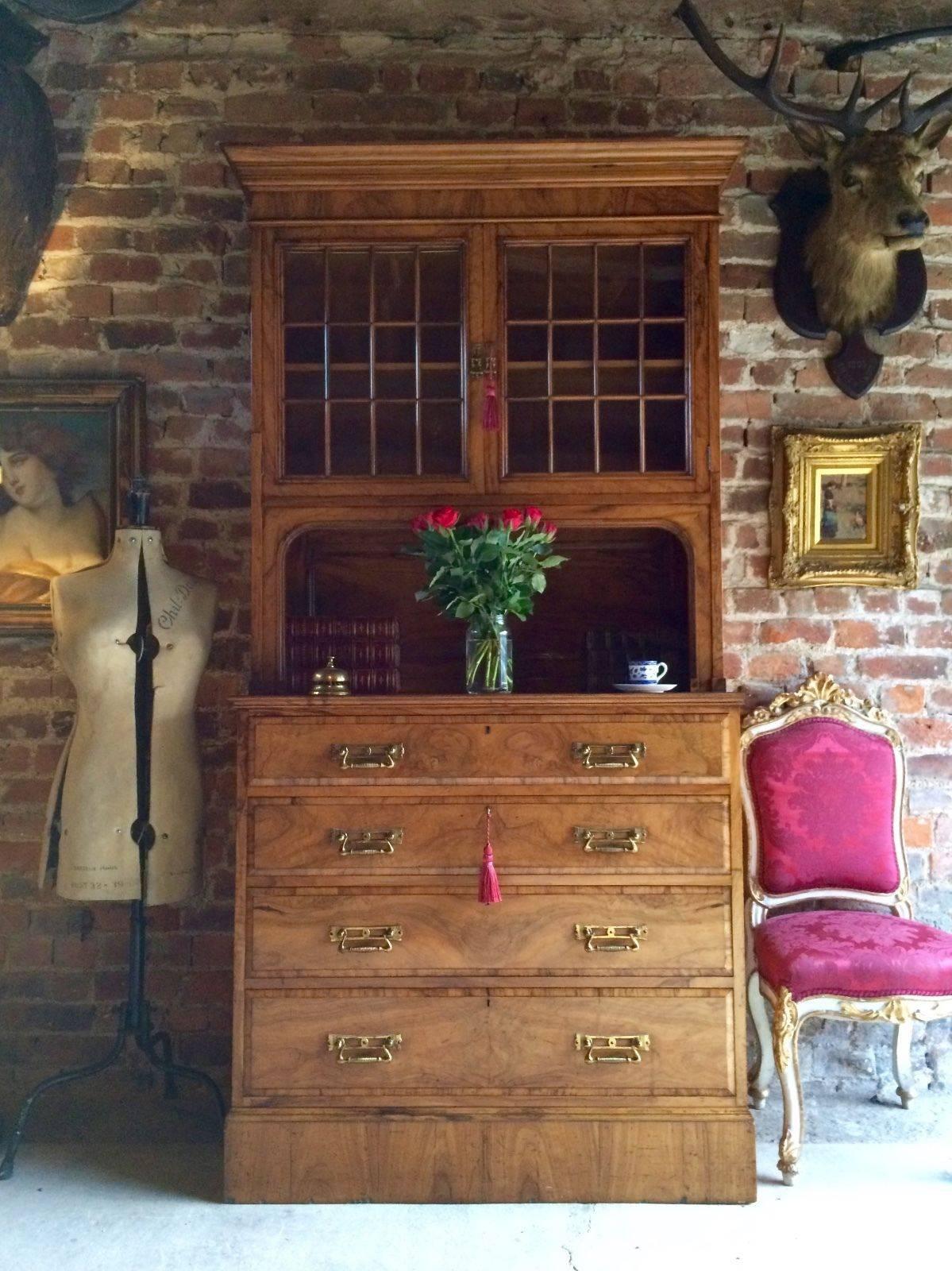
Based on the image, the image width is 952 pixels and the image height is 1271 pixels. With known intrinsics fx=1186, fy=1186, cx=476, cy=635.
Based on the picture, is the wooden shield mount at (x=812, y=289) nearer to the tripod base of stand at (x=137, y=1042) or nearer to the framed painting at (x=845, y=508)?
the framed painting at (x=845, y=508)

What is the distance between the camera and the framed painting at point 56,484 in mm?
3402

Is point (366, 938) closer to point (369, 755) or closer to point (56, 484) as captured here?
point (369, 755)

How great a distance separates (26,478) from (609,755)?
1.87 metres

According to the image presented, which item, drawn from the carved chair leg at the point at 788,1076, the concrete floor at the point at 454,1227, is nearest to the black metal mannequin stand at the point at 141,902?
the concrete floor at the point at 454,1227

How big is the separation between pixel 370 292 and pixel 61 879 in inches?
65.9

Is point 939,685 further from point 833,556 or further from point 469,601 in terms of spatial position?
point 469,601

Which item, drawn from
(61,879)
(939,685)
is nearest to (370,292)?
(61,879)

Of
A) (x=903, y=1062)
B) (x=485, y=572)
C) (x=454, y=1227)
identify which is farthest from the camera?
(x=903, y=1062)

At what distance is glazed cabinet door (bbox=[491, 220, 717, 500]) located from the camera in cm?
302

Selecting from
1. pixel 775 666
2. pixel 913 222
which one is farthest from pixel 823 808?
pixel 913 222

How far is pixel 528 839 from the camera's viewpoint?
9.26ft

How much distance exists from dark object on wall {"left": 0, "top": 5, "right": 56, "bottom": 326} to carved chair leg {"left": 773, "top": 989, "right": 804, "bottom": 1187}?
9.27 feet

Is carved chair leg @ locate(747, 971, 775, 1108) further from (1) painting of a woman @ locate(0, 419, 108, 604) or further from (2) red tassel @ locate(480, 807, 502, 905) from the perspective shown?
(1) painting of a woman @ locate(0, 419, 108, 604)

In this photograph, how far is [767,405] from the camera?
346 centimetres
